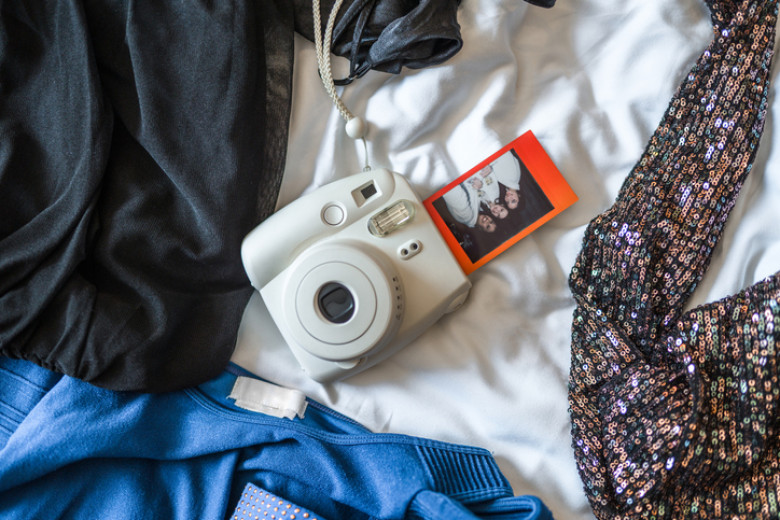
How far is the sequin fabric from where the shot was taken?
0.59 meters

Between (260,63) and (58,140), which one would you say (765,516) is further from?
(58,140)

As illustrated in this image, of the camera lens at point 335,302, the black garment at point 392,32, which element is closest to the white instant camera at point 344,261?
the camera lens at point 335,302

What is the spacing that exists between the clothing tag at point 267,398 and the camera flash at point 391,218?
209 mm

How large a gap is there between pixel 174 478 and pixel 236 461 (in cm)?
7

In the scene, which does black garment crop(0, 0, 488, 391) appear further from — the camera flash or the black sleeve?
the camera flash

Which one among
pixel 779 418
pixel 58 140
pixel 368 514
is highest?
pixel 58 140

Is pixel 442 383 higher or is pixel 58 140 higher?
pixel 58 140

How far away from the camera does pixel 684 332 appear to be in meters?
0.62

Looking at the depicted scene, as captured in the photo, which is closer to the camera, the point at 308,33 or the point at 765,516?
the point at 765,516

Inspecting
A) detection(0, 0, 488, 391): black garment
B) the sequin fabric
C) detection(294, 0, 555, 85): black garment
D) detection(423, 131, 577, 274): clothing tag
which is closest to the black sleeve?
detection(0, 0, 488, 391): black garment

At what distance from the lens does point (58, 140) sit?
642 mm

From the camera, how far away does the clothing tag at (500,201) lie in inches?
26.1

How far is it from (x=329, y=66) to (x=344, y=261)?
0.23 meters

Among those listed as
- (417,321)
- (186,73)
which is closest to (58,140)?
(186,73)
